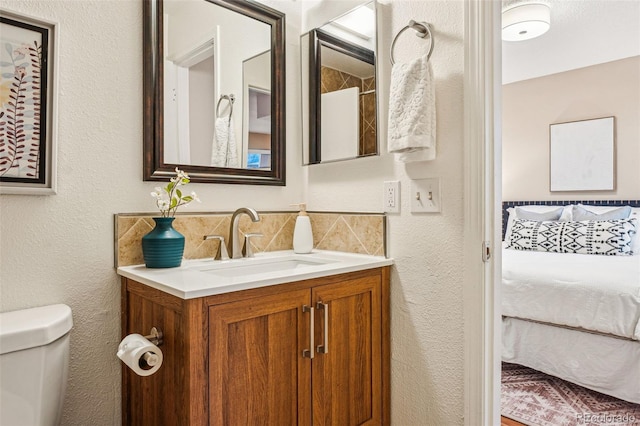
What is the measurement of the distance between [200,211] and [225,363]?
0.70m

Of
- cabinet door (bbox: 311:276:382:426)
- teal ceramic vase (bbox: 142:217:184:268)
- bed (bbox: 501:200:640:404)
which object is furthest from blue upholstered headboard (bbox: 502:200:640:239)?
teal ceramic vase (bbox: 142:217:184:268)

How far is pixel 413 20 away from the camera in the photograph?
146cm

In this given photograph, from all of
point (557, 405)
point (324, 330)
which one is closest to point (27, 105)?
point (324, 330)

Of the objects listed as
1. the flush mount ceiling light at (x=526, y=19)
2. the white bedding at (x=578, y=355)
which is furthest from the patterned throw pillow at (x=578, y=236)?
the flush mount ceiling light at (x=526, y=19)

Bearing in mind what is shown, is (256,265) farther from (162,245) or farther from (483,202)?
(483,202)

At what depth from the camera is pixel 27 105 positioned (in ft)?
4.00

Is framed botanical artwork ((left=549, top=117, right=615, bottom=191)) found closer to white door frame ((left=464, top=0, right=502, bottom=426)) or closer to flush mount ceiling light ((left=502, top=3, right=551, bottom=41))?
flush mount ceiling light ((left=502, top=3, right=551, bottom=41))

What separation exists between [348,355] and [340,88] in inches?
44.2

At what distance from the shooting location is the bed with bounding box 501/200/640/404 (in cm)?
210

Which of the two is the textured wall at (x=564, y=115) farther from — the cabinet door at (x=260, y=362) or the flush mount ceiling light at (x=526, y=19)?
the cabinet door at (x=260, y=362)

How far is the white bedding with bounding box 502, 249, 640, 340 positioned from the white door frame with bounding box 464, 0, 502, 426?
1.25 meters

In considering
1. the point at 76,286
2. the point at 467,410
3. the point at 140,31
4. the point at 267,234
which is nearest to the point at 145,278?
the point at 76,286

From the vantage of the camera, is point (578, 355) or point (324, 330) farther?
point (578, 355)

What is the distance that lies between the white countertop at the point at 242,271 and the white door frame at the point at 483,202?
38 centimetres
